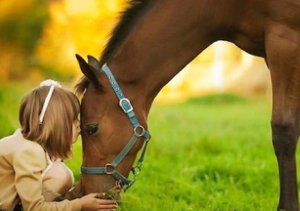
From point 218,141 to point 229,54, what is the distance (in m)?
11.2

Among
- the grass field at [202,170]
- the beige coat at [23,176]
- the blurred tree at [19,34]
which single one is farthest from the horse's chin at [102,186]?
the blurred tree at [19,34]

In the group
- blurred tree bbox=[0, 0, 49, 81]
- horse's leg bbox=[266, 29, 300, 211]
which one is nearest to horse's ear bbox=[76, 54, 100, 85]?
horse's leg bbox=[266, 29, 300, 211]

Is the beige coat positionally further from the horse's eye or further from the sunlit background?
the sunlit background

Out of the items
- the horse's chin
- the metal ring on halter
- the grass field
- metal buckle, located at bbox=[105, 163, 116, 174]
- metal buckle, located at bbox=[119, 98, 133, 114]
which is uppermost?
metal buckle, located at bbox=[119, 98, 133, 114]

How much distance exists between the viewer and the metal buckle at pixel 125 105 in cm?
300

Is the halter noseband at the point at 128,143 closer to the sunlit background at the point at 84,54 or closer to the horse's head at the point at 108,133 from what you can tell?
the horse's head at the point at 108,133

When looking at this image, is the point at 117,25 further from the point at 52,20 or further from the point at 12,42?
the point at 52,20

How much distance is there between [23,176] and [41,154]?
5.3 inches

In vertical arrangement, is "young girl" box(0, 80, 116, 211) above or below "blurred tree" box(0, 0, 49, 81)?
below

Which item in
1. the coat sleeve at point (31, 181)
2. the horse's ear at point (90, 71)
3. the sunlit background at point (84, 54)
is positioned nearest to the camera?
the coat sleeve at point (31, 181)

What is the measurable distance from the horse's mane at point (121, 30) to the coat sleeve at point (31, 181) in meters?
0.46

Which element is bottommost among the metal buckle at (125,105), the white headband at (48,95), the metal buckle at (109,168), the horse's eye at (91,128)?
the metal buckle at (109,168)

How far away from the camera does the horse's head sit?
299cm

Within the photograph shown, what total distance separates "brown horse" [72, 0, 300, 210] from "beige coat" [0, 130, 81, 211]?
0.96 ft
